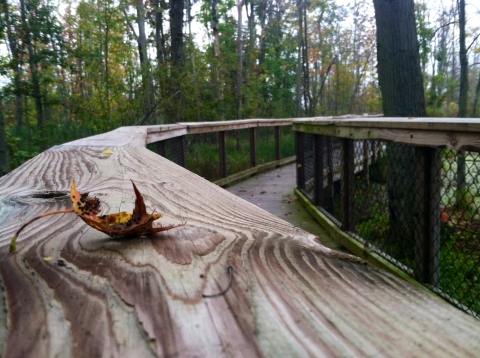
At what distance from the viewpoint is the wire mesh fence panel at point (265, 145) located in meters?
9.88

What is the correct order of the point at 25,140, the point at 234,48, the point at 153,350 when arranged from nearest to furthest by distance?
the point at 153,350 < the point at 25,140 < the point at 234,48

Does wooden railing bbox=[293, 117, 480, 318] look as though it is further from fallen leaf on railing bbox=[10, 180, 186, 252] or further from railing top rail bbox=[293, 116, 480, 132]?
fallen leaf on railing bbox=[10, 180, 186, 252]

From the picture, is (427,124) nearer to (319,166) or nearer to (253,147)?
A: (319,166)

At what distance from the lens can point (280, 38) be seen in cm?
2833

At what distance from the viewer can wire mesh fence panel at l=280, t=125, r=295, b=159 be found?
11.5m

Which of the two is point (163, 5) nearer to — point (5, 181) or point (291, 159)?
point (291, 159)

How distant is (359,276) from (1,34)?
352 inches

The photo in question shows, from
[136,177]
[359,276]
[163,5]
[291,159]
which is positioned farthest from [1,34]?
[163,5]

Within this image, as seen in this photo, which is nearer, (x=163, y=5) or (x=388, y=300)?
(x=388, y=300)

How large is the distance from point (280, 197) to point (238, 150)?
5.31 feet

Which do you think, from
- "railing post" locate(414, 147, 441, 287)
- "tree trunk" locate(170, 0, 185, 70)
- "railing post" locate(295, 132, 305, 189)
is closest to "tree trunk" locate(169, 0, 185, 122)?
"tree trunk" locate(170, 0, 185, 70)

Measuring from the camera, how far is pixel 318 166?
18.4 feet

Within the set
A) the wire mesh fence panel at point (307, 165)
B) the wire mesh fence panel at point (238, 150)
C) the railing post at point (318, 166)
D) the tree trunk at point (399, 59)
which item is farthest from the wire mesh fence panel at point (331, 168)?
the wire mesh fence panel at point (238, 150)

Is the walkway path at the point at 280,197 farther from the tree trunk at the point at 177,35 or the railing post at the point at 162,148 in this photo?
the tree trunk at the point at 177,35
